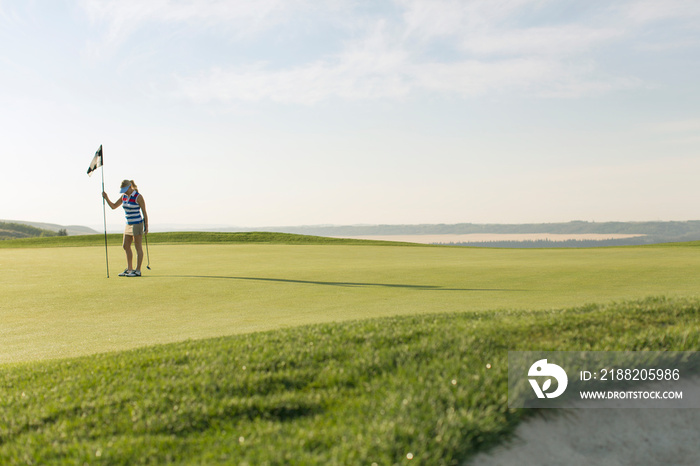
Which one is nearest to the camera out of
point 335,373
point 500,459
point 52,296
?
point 500,459

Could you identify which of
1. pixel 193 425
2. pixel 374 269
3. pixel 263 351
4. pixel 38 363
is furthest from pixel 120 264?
pixel 193 425

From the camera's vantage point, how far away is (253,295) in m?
9.10

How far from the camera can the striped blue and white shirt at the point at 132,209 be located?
12.5m

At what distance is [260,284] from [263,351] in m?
5.84

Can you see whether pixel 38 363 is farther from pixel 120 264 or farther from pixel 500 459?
pixel 120 264

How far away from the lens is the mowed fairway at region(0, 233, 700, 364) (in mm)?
6457

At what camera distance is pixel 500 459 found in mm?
2979

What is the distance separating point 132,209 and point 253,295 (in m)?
5.25

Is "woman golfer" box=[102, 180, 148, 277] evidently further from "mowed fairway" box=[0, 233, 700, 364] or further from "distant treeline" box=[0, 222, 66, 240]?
"distant treeline" box=[0, 222, 66, 240]

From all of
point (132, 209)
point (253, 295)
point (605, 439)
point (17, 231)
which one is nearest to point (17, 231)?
point (17, 231)

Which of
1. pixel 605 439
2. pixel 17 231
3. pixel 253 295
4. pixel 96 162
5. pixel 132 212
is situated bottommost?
pixel 605 439

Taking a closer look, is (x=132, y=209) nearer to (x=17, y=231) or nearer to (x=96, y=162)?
(x=96, y=162)

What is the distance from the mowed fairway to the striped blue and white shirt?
1.40 meters

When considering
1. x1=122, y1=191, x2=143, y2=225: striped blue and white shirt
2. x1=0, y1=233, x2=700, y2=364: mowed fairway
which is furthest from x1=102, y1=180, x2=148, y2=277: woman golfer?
x1=0, y1=233, x2=700, y2=364: mowed fairway
